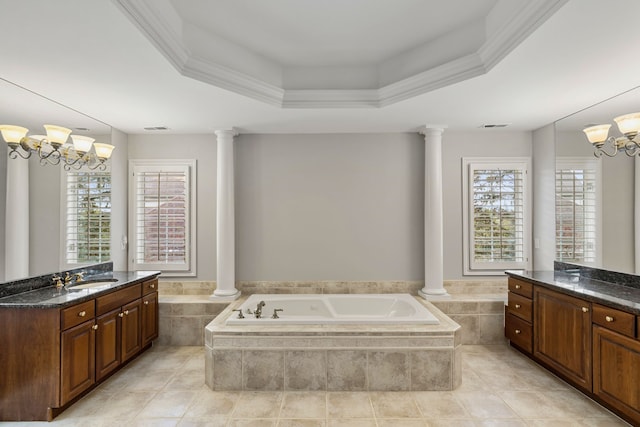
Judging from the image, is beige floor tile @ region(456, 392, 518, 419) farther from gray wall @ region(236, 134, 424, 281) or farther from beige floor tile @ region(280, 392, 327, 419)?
gray wall @ region(236, 134, 424, 281)

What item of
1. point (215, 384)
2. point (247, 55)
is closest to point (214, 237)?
point (215, 384)

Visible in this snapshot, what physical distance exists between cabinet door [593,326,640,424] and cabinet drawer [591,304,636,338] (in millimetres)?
40

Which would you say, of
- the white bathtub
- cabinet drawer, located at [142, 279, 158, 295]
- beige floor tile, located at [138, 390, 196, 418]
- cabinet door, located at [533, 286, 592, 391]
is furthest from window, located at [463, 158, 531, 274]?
cabinet drawer, located at [142, 279, 158, 295]

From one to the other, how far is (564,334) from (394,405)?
161 cm

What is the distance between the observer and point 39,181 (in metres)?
2.79

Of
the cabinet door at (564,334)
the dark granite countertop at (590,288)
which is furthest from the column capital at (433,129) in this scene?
the cabinet door at (564,334)

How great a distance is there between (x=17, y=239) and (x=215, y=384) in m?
2.00

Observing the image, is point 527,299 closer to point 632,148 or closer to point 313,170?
point 632,148

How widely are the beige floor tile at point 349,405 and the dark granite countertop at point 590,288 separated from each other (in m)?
1.89

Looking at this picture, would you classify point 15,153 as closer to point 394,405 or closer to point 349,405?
point 349,405

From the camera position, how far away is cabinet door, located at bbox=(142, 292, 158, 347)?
11.0 feet

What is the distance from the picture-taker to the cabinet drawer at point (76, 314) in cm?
235

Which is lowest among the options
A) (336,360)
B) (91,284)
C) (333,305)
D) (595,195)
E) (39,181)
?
(336,360)

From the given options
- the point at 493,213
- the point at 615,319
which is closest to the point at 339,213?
the point at 493,213
